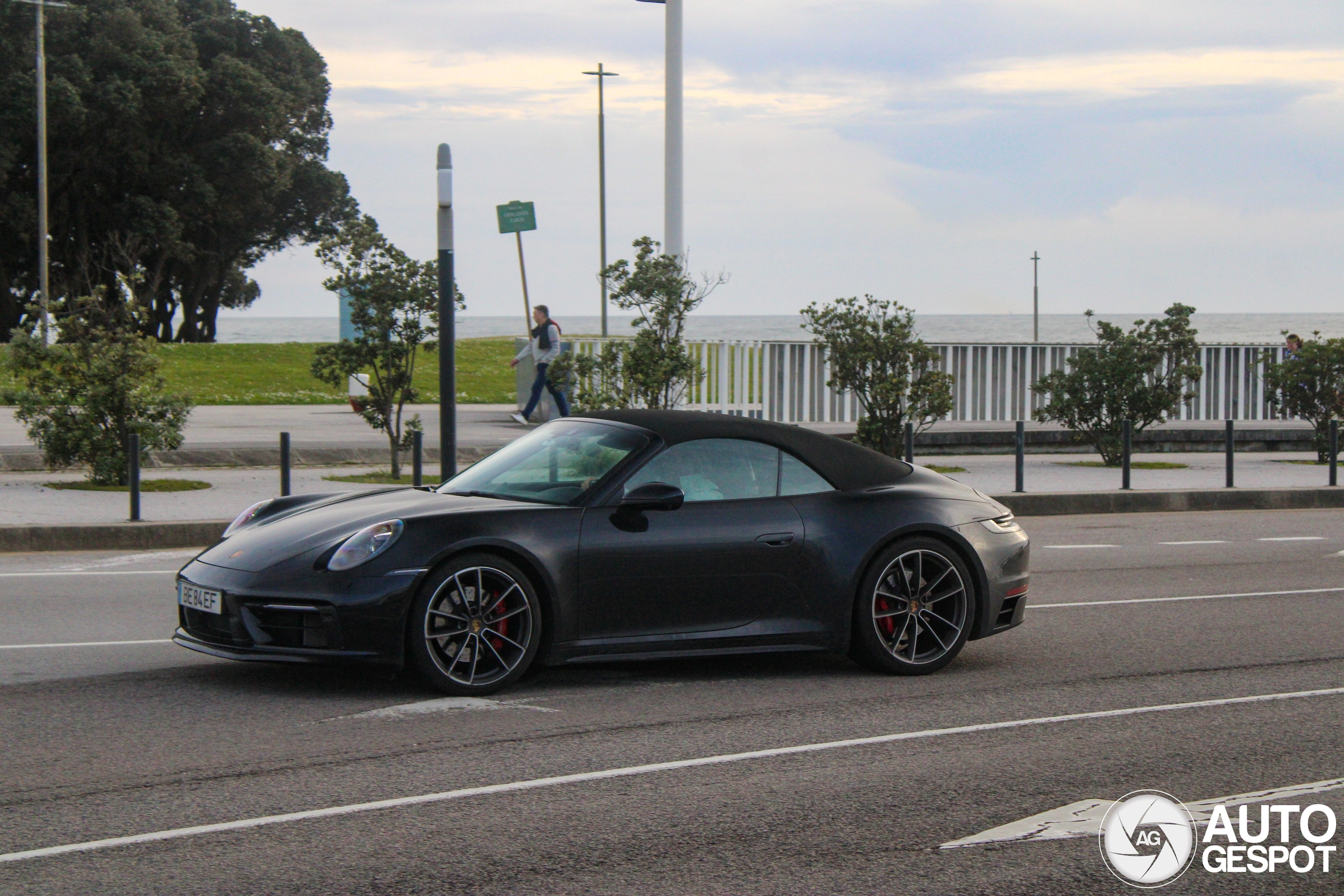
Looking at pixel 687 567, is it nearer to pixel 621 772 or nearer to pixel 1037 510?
pixel 621 772

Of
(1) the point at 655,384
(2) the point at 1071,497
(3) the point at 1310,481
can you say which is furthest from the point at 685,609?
(3) the point at 1310,481

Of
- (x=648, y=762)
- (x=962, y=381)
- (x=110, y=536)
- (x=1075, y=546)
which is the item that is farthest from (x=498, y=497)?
(x=962, y=381)

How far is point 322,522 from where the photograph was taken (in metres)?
7.07

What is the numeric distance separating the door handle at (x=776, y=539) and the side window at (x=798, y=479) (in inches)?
10.4

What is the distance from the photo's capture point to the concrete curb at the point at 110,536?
12750mm

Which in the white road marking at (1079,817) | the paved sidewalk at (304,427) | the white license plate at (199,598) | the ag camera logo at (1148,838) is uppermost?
the paved sidewalk at (304,427)

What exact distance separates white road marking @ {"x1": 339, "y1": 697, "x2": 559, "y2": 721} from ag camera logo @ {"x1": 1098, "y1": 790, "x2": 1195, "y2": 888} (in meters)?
2.56

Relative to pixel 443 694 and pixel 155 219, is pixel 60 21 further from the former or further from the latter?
pixel 443 694

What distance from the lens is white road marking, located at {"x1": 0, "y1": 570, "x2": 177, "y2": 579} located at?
1105cm

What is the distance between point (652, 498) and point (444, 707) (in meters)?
1.36

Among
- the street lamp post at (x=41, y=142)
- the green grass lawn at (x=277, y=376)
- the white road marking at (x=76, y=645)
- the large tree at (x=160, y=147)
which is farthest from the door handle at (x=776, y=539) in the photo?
the large tree at (x=160, y=147)

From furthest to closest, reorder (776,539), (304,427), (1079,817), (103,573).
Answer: (304,427), (103,573), (776,539), (1079,817)

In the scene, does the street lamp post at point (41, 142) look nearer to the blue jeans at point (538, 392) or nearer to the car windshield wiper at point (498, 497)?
the blue jeans at point (538, 392)

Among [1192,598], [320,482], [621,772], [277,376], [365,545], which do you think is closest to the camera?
[621,772]
